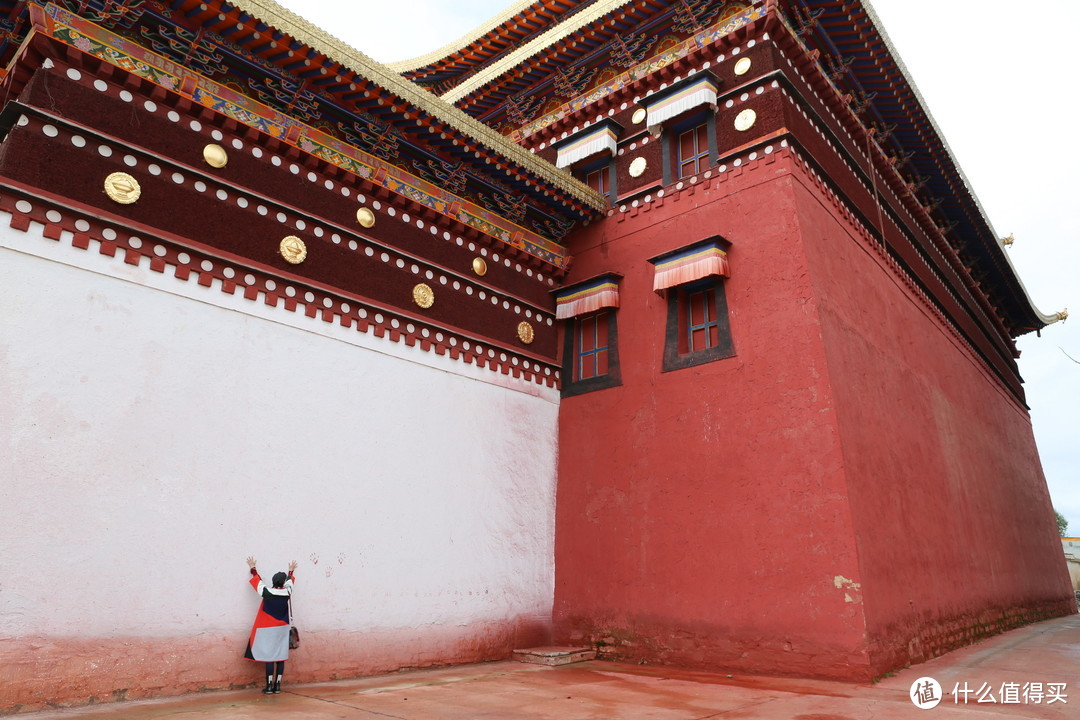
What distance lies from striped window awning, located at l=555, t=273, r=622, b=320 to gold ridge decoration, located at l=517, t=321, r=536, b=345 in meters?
0.47

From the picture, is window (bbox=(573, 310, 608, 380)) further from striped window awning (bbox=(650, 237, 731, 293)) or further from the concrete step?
the concrete step

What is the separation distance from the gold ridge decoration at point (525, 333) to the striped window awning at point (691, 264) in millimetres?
1675

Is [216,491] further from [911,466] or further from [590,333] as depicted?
[911,466]

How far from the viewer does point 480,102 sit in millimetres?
10336

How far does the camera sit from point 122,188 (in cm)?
516

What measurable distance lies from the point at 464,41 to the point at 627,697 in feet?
32.1

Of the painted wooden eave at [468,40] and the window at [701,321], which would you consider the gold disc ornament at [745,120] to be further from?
the painted wooden eave at [468,40]

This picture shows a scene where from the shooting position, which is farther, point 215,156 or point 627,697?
point 215,156

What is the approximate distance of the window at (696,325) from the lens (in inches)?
277

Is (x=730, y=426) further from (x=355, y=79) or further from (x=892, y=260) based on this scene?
(x=355, y=79)

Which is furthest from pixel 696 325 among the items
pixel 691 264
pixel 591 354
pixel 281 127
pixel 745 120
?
pixel 281 127

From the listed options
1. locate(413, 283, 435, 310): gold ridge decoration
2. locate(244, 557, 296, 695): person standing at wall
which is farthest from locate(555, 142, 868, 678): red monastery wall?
locate(244, 557, 296, 695): person standing at wall

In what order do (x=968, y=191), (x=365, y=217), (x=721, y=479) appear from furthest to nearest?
(x=968, y=191)
(x=365, y=217)
(x=721, y=479)

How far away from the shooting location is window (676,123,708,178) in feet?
25.7
